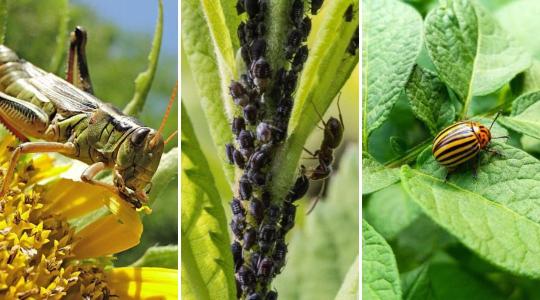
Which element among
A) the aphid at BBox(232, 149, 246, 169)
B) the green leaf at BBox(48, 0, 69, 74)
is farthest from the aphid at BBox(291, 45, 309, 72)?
the green leaf at BBox(48, 0, 69, 74)

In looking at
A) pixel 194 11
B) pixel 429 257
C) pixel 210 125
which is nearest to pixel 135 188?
pixel 210 125

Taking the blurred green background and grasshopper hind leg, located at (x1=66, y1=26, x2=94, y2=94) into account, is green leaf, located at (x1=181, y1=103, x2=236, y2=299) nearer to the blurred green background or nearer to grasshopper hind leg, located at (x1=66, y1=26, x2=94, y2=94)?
the blurred green background

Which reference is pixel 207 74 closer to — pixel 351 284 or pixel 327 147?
pixel 327 147

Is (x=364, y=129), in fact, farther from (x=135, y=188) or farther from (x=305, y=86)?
(x=135, y=188)

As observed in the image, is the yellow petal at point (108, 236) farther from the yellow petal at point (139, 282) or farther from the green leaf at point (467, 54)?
the green leaf at point (467, 54)

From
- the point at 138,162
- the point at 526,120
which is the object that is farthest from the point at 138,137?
the point at 526,120
